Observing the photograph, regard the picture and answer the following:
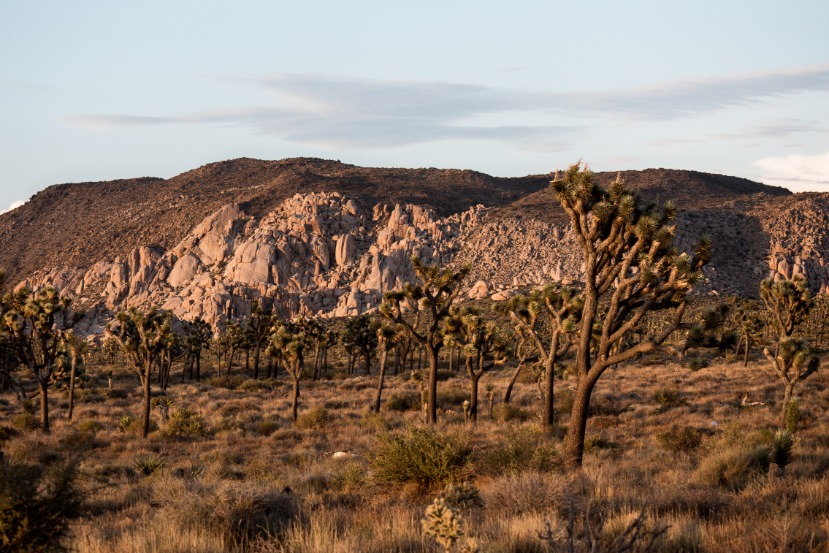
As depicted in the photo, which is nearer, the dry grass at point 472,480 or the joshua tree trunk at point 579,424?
the dry grass at point 472,480

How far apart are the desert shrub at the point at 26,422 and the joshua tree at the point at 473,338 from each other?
62.2 ft

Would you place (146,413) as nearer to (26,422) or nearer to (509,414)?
(26,422)

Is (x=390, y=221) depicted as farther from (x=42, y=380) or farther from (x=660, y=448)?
(x=660, y=448)

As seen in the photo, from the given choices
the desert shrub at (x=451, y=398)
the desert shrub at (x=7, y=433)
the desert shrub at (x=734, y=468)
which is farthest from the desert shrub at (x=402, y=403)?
the desert shrub at (x=734, y=468)

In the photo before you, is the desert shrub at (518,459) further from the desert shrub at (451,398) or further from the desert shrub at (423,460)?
the desert shrub at (451,398)

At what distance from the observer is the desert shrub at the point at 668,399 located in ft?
99.7

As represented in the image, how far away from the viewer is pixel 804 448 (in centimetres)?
1630

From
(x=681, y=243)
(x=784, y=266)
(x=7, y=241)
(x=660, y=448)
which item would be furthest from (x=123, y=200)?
(x=660, y=448)

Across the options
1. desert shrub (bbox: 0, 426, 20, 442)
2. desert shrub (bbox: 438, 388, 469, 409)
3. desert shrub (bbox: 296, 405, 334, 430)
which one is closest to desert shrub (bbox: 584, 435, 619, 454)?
desert shrub (bbox: 296, 405, 334, 430)

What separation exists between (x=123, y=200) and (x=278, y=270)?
66.2 metres

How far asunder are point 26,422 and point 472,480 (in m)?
25.5

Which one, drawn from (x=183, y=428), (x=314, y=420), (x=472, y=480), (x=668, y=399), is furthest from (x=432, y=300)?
(x=668, y=399)

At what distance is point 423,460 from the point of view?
37.9 ft

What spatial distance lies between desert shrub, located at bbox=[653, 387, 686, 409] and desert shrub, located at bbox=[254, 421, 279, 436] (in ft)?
57.1
